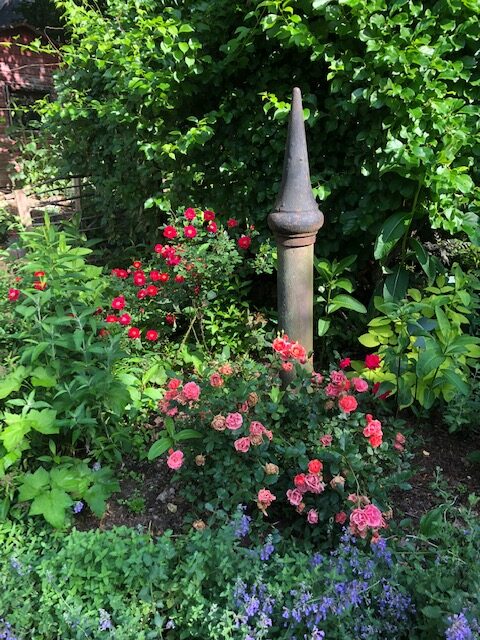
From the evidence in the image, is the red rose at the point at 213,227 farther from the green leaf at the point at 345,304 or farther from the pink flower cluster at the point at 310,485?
the pink flower cluster at the point at 310,485

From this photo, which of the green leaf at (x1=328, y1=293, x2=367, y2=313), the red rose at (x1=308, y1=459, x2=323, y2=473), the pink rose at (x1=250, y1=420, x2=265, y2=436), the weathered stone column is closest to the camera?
the red rose at (x1=308, y1=459, x2=323, y2=473)

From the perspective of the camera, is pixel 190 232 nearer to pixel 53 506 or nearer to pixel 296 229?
pixel 296 229

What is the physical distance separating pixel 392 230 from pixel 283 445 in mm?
1306

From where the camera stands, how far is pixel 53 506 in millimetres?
2020

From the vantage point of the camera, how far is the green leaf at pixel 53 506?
1.98 meters

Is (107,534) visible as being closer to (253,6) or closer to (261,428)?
(261,428)

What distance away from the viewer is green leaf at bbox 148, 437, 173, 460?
6.98ft

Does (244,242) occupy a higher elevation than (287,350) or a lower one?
higher

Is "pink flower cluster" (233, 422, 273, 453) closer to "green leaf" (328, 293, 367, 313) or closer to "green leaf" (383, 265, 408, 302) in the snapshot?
"green leaf" (328, 293, 367, 313)

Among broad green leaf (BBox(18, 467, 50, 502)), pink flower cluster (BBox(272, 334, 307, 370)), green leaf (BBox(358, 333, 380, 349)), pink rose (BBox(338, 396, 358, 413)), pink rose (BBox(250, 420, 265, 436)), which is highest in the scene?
pink flower cluster (BBox(272, 334, 307, 370))

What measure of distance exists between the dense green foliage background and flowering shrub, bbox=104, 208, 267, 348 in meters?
0.29

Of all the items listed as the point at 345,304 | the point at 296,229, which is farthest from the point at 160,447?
the point at 345,304

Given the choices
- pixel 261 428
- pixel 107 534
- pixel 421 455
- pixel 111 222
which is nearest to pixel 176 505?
pixel 107 534

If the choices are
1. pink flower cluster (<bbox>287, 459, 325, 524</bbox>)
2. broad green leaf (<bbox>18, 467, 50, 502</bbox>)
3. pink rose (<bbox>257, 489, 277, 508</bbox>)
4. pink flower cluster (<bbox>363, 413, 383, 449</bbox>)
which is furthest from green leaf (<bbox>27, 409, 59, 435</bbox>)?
pink flower cluster (<bbox>363, 413, 383, 449</bbox>)
